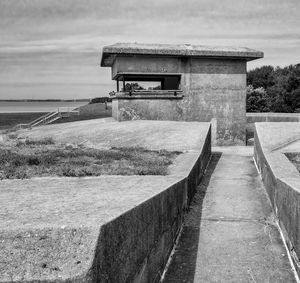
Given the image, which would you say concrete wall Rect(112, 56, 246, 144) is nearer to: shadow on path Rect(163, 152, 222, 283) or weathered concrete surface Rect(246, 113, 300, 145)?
weathered concrete surface Rect(246, 113, 300, 145)

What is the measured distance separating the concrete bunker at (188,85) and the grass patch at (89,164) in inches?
329

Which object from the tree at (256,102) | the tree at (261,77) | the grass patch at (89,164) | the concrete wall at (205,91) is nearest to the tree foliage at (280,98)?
the tree at (256,102)

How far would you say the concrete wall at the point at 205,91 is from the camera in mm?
19688

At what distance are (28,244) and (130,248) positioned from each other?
1.12 metres

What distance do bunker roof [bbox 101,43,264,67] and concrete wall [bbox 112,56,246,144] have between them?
378 millimetres

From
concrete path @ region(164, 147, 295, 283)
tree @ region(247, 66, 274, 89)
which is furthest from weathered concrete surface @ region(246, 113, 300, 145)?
tree @ region(247, 66, 274, 89)

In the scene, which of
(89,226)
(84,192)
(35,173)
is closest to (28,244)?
(89,226)

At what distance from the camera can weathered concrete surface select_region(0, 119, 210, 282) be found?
2.87 metres

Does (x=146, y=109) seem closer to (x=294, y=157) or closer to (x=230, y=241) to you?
(x=294, y=157)

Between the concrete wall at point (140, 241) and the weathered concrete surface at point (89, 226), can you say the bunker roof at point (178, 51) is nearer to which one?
the weathered concrete surface at point (89, 226)

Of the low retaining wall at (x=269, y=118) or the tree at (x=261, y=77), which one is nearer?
the low retaining wall at (x=269, y=118)

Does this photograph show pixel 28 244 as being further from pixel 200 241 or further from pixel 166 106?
pixel 166 106

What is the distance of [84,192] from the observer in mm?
5172

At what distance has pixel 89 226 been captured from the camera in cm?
318
